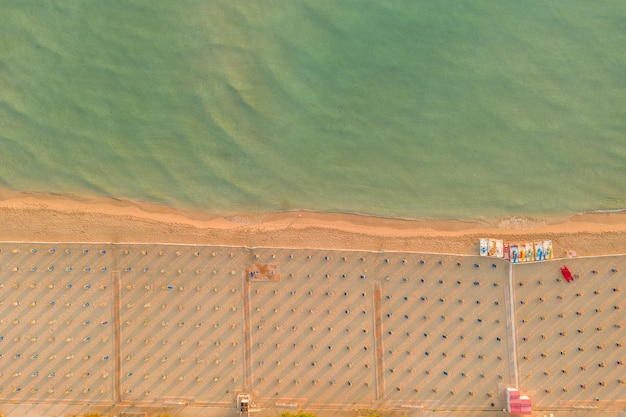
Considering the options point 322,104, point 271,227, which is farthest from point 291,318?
point 322,104

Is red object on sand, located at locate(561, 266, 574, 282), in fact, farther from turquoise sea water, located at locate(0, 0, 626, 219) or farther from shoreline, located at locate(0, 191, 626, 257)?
turquoise sea water, located at locate(0, 0, 626, 219)

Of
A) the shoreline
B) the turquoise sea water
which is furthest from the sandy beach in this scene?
the turquoise sea water

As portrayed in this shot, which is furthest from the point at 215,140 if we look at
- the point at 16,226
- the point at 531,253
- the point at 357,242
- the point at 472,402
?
the point at 472,402

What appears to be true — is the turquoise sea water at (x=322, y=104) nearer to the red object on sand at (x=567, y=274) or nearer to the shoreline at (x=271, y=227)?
the shoreline at (x=271, y=227)

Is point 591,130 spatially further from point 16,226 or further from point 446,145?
point 16,226

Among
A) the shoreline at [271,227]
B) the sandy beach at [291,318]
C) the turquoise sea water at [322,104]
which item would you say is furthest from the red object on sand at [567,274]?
the turquoise sea water at [322,104]

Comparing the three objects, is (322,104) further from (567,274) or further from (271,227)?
(567,274)
